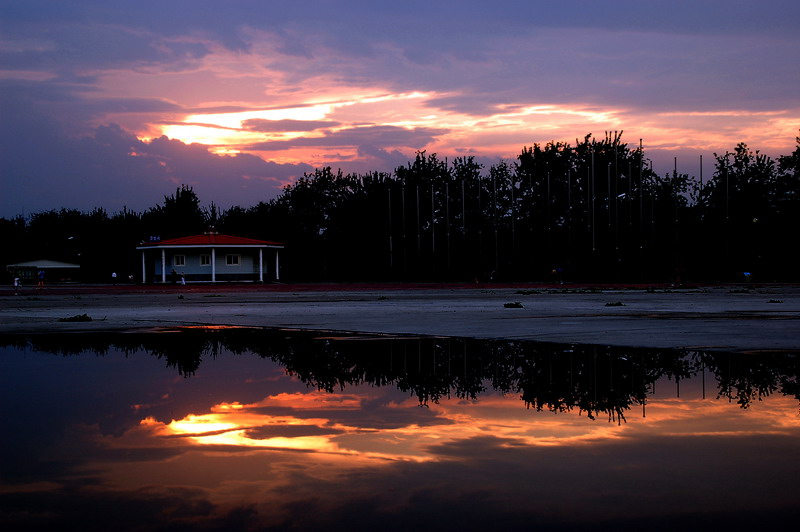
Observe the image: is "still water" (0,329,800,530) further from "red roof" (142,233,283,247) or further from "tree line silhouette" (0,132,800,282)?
"red roof" (142,233,283,247)

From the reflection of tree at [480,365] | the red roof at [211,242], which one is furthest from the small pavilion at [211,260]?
Result: the reflection of tree at [480,365]

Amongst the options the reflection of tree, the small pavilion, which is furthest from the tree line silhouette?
the reflection of tree

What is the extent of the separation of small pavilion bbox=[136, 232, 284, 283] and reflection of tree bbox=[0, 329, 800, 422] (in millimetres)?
56723

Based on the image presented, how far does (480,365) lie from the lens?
1079 cm

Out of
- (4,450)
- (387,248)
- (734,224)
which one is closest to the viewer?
(4,450)

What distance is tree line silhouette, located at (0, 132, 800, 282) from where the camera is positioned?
6344cm

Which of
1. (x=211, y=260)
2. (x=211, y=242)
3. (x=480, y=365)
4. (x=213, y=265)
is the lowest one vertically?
(x=480, y=365)

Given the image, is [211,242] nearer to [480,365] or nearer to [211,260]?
[211,260]

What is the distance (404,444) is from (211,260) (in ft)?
221

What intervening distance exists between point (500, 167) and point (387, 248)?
25174mm

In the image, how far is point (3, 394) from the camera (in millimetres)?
8555

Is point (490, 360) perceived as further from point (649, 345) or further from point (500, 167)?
point (500, 167)

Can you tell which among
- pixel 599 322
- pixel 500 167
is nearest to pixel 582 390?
pixel 599 322

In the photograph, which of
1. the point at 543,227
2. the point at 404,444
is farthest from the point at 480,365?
the point at 543,227
